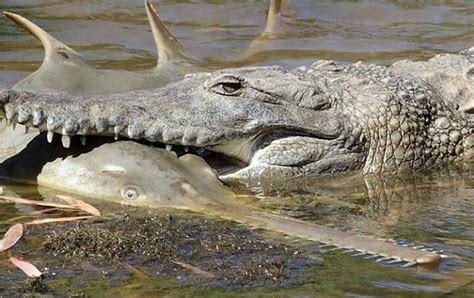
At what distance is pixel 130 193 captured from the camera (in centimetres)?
586

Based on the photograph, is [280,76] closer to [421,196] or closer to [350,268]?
[421,196]

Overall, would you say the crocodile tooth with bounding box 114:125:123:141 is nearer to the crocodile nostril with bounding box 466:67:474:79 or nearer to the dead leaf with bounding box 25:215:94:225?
the dead leaf with bounding box 25:215:94:225

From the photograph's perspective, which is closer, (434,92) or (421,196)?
(421,196)

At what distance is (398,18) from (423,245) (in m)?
6.01

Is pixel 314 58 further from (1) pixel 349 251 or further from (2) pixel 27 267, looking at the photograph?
(2) pixel 27 267

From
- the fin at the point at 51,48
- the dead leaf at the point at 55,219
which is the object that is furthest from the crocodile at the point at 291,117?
the fin at the point at 51,48

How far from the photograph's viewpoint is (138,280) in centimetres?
464

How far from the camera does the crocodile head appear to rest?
611 centimetres

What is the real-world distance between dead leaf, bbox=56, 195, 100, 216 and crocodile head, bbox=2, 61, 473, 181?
34cm

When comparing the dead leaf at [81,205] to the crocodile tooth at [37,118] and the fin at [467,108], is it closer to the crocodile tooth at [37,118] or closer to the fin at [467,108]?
the crocodile tooth at [37,118]

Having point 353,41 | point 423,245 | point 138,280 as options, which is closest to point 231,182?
point 423,245

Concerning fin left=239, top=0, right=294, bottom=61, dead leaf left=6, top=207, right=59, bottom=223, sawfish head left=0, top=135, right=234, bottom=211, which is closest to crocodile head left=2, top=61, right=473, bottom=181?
sawfish head left=0, top=135, right=234, bottom=211

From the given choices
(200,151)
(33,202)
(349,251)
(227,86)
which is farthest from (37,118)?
(349,251)

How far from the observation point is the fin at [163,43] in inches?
349
